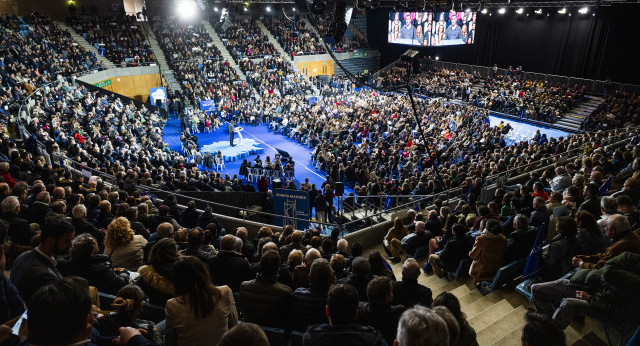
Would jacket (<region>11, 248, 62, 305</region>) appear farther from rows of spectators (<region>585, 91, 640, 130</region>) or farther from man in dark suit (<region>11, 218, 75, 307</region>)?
rows of spectators (<region>585, 91, 640, 130</region>)

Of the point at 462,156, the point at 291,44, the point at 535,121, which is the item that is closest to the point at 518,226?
the point at 462,156

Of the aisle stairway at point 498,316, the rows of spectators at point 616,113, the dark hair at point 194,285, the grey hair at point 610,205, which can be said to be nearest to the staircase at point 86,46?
the aisle stairway at point 498,316

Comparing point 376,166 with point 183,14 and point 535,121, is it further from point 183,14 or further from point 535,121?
point 183,14

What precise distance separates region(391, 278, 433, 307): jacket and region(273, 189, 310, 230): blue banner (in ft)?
20.1

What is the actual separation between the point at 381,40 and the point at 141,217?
38.4m

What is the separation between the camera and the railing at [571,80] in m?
20.5

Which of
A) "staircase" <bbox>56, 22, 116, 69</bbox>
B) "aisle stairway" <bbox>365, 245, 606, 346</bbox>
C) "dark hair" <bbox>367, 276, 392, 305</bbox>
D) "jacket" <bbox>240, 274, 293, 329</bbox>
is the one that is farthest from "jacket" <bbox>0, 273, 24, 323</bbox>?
"staircase" <bbox>56, 22, 116, 69</bbox>

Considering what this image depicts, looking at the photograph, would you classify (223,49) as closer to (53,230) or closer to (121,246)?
(121,246)

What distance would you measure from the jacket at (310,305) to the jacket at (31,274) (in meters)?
1.97

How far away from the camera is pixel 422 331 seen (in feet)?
6.53

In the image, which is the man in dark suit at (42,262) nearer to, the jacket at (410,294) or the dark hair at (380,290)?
the dark hair at (380,290)

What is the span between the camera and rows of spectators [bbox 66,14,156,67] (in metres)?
26.5

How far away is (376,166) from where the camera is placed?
1517 centimetres

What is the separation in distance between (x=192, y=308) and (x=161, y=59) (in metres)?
30.4
